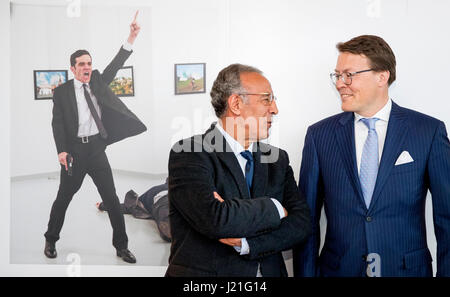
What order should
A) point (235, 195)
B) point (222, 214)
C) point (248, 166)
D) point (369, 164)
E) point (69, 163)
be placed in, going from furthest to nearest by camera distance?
1. point (69, 163)
2. point (369, 164)
3. point (248, 166)
4. point (235, 195)
5. point (222, 214)

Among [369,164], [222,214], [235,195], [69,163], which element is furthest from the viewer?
[69,163]

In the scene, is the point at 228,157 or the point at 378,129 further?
the point at 378,129

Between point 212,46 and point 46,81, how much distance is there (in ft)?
4.11

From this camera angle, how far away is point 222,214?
2018mm

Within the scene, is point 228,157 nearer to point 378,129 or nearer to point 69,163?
point 378,129

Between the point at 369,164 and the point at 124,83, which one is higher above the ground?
Result: the point at 124,83

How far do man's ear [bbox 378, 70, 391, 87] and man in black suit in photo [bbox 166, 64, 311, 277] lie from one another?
61 centimetres

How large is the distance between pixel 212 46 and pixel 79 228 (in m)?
1.64

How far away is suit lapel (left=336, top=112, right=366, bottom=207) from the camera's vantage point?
2.37m

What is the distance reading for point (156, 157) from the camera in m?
3.31

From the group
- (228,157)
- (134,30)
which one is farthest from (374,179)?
(134,30)

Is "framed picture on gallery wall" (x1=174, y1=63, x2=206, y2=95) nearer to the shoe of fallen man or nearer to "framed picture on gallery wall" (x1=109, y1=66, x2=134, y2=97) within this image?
"framed picture on gallery wall" (x1=109, y1=66, x2=134, y2=97)


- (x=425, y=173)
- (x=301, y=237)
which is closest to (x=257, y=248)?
(x=301, y=237)

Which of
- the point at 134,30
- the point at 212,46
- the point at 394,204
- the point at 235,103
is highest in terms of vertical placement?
the point at 134,30
